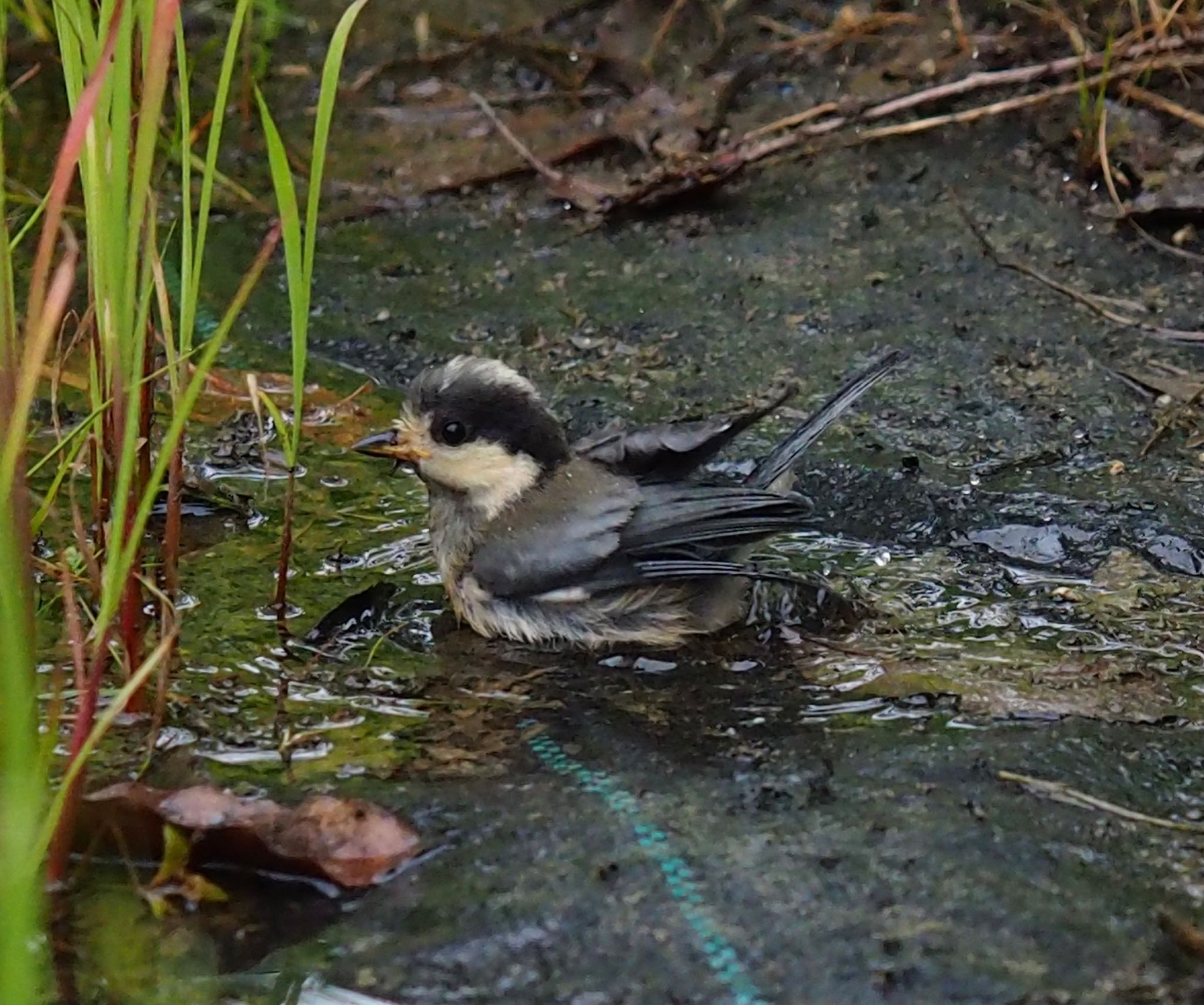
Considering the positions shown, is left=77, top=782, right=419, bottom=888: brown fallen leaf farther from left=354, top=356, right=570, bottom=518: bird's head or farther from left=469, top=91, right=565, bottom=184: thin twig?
left=469, top=91, right=565, bottom=184: thin twig

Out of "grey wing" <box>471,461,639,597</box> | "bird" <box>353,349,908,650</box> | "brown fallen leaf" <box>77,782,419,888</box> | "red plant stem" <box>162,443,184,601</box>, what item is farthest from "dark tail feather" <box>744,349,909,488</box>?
"brown fallen leaf" <box>77,782,419,888</box>

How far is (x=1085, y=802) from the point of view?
8.67 feet

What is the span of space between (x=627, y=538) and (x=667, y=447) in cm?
22

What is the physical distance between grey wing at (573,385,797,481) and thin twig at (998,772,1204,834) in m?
1.08

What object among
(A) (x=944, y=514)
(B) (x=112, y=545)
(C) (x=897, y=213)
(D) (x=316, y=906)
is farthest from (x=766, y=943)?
(C) (x=897, y=213)

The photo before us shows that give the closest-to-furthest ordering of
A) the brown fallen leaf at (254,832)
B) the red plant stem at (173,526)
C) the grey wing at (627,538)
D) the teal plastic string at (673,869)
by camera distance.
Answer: the teal plastic string at (673,869)
the brown fallen leaf at (254,832)
the red plant stem at (173,526)
the grey wing at (627,538)

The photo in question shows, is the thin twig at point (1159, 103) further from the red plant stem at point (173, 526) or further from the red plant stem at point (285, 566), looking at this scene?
the red plant stem at point (173, 526)

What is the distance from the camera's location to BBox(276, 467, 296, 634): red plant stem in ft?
10.3

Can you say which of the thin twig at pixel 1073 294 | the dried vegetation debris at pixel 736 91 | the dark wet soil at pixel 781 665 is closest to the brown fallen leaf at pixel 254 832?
the dark wet soil at pixel 781 665

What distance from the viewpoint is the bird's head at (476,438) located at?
3748 millimetres

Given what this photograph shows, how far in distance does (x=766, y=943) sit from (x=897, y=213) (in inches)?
138

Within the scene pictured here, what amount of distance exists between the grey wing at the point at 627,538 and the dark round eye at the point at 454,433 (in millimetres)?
235

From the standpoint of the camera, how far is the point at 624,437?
3.68 m

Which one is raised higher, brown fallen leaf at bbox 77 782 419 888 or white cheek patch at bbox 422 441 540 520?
white cheek patch at bbox 422 441 540 520
